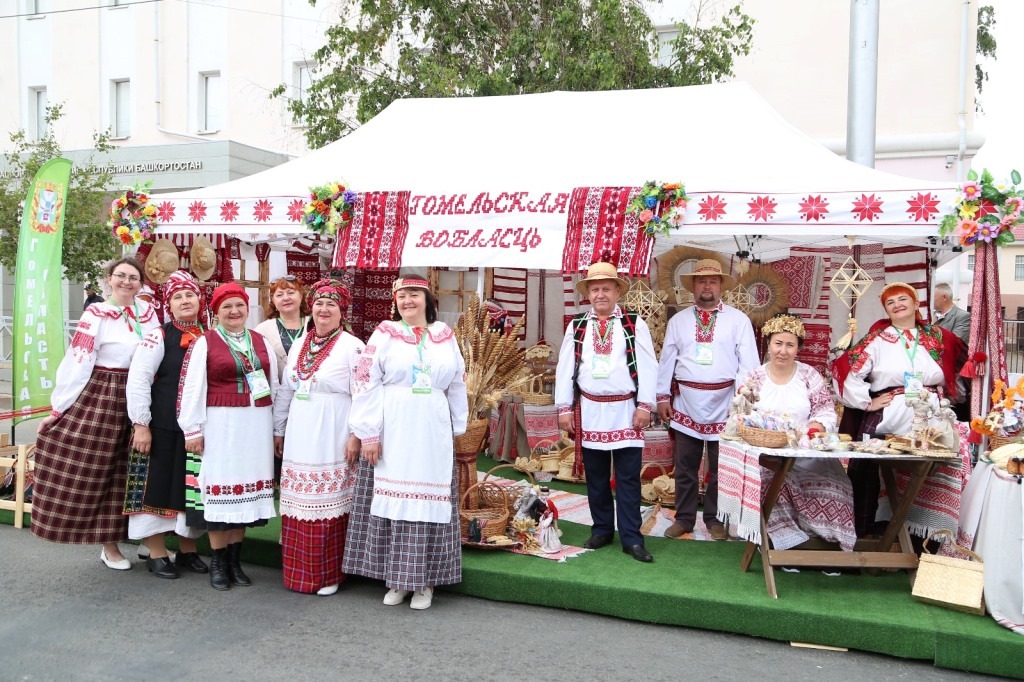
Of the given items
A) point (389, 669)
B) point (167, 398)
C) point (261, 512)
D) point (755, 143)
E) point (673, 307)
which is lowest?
point (389, 669)

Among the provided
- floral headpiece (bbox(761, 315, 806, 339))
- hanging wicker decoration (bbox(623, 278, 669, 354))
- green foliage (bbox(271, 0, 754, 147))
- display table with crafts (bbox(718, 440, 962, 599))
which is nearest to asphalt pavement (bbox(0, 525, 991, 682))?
display table with crafts (bbox(718, 440, 962, 599))

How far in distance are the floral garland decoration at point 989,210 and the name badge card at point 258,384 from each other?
3811 mm

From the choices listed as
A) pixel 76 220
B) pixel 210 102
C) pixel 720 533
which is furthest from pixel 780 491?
pixel 210 102

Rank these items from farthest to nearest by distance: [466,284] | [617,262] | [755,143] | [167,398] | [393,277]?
[466,284] < [393,277] < [755,143] < [617,262] < [167,398]

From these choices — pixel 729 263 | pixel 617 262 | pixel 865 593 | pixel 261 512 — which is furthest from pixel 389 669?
pixel 729 263

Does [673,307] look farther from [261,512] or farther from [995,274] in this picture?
[261,512]

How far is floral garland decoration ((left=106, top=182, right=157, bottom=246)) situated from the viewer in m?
6.25

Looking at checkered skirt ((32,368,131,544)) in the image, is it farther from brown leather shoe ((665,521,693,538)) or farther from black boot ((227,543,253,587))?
brown leather shoe ((665,521,693,538))

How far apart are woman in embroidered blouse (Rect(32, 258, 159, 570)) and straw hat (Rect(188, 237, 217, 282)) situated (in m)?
2.15

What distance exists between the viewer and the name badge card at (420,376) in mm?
4273

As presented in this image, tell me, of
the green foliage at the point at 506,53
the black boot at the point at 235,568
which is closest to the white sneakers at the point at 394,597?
the black boot at the point at 235,568

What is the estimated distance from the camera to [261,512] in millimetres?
4551

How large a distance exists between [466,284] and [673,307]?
231cm

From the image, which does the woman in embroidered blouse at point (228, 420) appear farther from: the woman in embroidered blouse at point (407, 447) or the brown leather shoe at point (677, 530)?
the brown leather shoe at point (677, 530)
